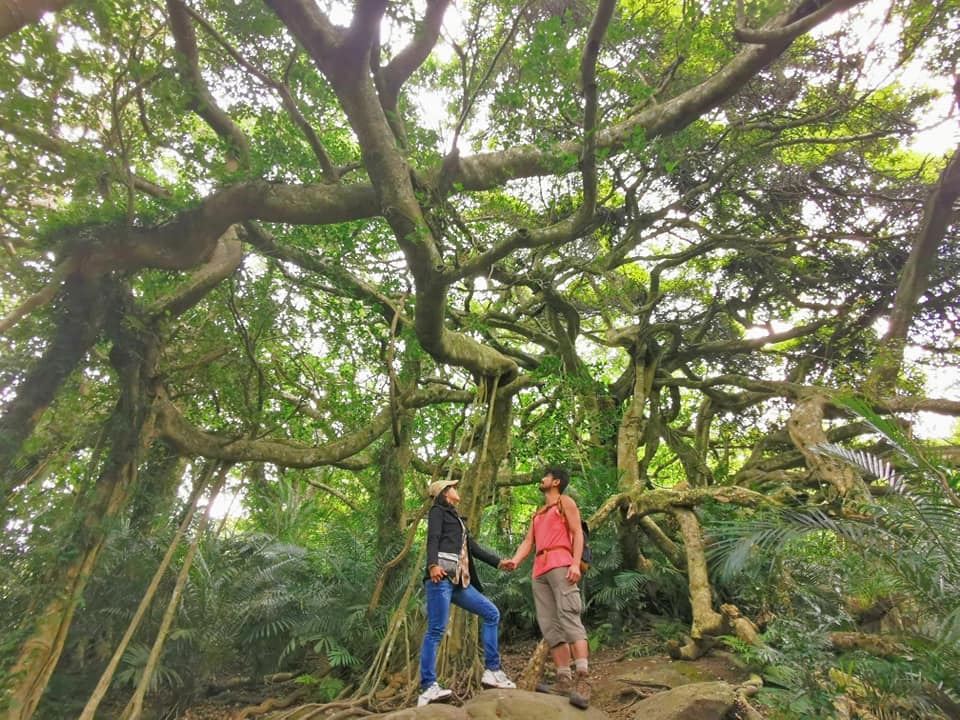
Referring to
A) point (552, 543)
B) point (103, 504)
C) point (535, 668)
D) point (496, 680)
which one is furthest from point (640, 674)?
point (103, 504)

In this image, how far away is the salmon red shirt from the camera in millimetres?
3816

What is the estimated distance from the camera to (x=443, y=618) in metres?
3.73

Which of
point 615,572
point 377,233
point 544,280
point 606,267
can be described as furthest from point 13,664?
point 606,267

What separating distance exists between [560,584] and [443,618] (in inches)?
33.8

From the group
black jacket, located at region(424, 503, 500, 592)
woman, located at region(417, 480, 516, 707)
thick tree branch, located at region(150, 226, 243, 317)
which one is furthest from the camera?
thick tree branch, located at region(150, 226, 243, 317)

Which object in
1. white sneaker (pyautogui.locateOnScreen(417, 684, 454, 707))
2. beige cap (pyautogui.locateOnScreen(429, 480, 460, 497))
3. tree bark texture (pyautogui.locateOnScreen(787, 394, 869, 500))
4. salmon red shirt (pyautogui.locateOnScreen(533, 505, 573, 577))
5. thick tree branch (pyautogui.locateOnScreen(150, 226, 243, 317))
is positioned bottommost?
white sneaker (pyautogui.locateOnScreen(417, 684, 454, 707))

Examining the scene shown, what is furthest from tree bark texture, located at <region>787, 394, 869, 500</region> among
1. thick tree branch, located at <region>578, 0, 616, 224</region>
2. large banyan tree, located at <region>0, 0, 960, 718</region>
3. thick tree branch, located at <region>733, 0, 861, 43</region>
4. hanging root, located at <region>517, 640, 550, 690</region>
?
thick tree branch, located at <region>733, 0, 861, 43</region>

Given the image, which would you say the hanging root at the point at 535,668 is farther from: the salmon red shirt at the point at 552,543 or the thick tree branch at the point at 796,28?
the thick tree branch at the point at 796,28

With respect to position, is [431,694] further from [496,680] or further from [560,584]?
[560,584]

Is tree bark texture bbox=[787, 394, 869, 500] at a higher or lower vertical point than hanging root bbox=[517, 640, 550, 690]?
higher

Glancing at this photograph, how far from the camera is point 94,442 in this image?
5.01 metres

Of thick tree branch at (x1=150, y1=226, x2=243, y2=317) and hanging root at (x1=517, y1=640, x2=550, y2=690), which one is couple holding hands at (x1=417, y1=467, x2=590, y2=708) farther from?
thick tree branch at (x1=150, y1=226, x2=243, y2=317)

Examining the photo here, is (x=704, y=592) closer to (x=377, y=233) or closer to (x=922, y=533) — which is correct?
(x=922, y=533)

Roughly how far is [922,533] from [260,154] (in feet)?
19.2
